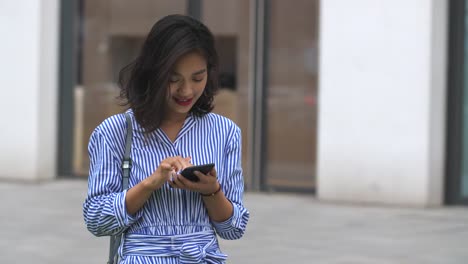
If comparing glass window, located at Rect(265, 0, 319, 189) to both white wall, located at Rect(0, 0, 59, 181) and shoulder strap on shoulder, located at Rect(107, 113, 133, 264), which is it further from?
shoulder strap on shoulder, located at Rect(107, 113, 133, 264)

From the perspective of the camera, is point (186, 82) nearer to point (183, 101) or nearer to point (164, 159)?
point (183, 101)

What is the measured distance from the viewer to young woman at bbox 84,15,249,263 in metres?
2.62

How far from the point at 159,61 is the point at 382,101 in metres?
7.06

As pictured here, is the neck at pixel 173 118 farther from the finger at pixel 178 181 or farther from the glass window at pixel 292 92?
the glass window at pixel 292 92

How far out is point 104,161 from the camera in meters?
2.69

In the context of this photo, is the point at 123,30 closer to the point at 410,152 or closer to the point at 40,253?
the point at 410,152

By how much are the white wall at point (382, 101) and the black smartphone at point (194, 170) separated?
707cm

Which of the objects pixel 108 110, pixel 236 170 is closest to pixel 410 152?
pixel 108 110

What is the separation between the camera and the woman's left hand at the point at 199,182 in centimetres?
247

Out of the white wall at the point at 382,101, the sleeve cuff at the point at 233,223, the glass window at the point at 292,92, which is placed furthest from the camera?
the glass window at the point at 292,92

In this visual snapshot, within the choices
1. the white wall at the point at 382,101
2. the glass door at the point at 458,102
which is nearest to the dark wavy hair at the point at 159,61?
the white wall at the point at 382,101

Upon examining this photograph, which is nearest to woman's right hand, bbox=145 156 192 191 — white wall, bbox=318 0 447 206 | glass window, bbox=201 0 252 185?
white wall, bbox=318 0 447 206

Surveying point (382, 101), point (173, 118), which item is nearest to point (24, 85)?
A: point (382, 101)

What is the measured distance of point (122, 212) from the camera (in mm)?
2621
